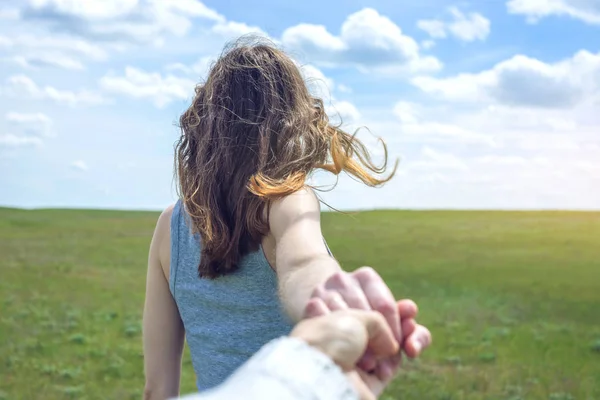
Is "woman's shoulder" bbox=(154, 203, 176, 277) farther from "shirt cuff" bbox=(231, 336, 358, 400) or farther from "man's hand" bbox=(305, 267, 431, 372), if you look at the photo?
"shirt cuff" bbox=(231, 336, 358, 400)

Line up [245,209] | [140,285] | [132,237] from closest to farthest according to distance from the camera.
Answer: [245,209], [140,285], [132,237]

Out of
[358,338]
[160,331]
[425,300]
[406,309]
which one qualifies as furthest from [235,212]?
[425,300]

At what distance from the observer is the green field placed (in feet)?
28.3

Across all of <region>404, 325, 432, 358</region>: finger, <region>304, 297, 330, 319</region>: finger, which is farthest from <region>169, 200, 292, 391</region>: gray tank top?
<region>304, 297, 330, 319</region>: finger

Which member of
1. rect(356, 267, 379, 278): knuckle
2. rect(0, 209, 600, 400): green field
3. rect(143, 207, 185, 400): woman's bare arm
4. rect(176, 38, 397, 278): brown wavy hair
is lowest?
rect(0, 209, 600, 400): green field

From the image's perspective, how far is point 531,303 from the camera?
527 inches

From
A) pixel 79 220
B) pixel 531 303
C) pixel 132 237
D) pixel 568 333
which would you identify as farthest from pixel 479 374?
pixel 79 220

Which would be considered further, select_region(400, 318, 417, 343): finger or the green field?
the green field

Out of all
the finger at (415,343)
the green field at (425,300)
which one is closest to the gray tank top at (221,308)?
the green field at (425,300)

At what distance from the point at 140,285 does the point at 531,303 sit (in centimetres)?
707

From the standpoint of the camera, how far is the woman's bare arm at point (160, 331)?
96.0 inches

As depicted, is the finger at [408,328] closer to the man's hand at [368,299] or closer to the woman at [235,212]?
the man's hand at [368,299]

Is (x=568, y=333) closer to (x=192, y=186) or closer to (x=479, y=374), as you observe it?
(x=479, y=374)

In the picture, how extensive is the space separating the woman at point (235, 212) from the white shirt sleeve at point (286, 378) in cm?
98
